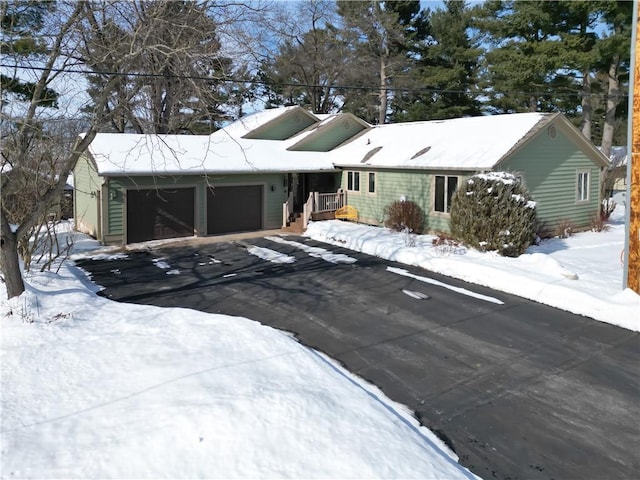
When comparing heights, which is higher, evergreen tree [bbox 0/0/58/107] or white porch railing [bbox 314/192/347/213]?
evergreen tree [bbox 0/0/58/107]

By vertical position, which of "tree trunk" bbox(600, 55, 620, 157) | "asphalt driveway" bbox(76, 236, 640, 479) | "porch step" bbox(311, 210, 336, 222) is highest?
"tree trunk" bbox(600, 55, 620, 157)

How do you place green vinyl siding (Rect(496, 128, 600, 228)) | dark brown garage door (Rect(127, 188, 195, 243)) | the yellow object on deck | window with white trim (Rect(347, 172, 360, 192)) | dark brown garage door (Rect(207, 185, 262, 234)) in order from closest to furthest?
green vinyl siding (Rect(496, 128, 600, 228))
dark brown garage door (Rect(127, 188, 195, 243))
dark brown garage door (Rect(207, 185, 262, 234))
the yellow object on deck
window with white trim (Rect(347, 172, 360, 192))

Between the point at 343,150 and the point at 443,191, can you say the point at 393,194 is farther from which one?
the point at 343,150

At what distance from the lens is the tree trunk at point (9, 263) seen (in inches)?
348

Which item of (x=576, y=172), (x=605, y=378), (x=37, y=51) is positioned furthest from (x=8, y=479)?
(x=576, y=172)

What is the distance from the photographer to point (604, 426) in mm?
5898

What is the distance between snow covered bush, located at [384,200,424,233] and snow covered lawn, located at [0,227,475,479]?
11.6 m

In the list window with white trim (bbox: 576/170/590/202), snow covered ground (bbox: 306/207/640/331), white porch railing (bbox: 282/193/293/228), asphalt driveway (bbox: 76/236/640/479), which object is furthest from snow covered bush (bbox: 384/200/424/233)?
window with white trim (bbox: 576/170/590/202)

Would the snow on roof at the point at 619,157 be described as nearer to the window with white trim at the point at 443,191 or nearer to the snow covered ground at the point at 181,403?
the window with white trim at the point at 443,191

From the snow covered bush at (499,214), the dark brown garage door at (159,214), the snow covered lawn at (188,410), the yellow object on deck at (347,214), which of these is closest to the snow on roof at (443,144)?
the snow covered bush at (499,214)

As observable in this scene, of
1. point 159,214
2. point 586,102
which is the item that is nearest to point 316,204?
point 159,214

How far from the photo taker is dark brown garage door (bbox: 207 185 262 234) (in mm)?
19641

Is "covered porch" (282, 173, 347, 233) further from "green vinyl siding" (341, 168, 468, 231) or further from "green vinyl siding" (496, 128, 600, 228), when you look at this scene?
"green vinyl siding" (496, 128, 600, 228)

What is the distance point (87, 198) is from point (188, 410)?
16.5m
